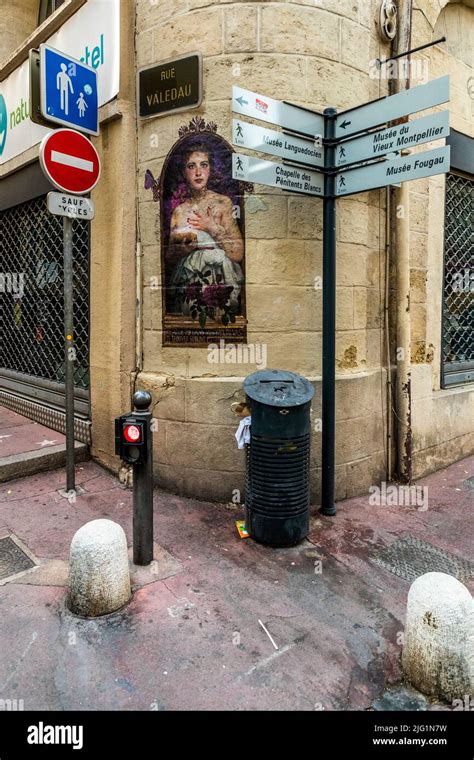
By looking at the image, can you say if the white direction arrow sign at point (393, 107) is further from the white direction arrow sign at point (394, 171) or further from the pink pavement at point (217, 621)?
the pink pavement at point (217, 621)

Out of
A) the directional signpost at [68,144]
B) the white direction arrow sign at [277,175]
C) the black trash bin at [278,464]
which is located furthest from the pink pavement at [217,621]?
the white direction arrow sign at [277,175]

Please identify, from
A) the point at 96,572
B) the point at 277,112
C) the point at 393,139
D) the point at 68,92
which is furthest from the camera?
the point at 68,92

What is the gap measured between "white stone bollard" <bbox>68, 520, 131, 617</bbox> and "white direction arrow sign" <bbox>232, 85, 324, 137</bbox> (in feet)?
10.8

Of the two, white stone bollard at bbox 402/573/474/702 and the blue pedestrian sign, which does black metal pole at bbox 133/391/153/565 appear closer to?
white stone bollard at bbox 402/573/474/702

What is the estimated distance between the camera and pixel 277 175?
3.97 meters

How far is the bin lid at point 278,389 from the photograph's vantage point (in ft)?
12.1

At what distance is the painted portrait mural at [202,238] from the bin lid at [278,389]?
70 centimetres

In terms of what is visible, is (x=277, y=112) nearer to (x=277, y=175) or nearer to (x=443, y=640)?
(x=277, y=175)

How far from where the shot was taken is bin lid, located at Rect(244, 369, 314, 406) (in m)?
3.70

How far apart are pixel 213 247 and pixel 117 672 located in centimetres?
348

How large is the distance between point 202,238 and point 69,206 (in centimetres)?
124

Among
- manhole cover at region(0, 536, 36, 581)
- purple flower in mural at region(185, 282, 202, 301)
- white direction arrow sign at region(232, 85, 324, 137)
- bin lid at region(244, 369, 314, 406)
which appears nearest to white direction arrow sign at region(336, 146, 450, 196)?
white direction arrow sign at region(232, 85, 324, 137)

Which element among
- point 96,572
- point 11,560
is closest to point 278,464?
point 96,572
